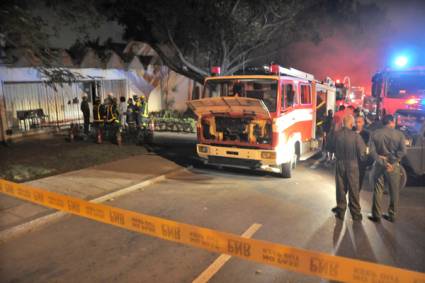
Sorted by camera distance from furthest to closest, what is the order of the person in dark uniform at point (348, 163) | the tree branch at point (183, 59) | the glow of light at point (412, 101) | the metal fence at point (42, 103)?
the tree branch at point (183, 59)
the metal fence at point (42, 103)
the glow of light at point (412, 101)
the person in dark uniform at point (348, 163)

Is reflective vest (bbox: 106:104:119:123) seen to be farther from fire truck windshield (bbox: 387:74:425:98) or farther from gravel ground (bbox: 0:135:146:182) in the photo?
fire truck windshield (bbox: 387:74:425:98)

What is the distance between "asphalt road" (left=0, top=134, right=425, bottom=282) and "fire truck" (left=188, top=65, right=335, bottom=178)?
28.8 inches

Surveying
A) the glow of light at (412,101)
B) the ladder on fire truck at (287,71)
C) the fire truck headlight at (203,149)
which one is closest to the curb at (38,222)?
the fire truck headlight at (203,149)

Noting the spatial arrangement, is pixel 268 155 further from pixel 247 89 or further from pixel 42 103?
pixel 42 103

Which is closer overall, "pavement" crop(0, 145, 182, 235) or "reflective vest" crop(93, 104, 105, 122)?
"pavement" crop(0, 145, 182, 235)

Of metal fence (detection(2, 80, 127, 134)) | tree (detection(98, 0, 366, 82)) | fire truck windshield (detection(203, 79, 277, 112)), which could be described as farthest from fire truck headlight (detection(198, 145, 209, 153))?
tree (detection(98, 0, 366, 82))

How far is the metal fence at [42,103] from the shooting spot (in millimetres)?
12812

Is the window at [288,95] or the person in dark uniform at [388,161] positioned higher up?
the window at [288,95]

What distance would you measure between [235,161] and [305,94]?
3.06 m

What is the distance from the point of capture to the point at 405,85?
1224 centimetres

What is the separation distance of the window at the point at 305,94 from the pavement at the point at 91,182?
390cm

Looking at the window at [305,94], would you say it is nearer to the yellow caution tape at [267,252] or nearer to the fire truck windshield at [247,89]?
the fire truck windshield at [247,89]

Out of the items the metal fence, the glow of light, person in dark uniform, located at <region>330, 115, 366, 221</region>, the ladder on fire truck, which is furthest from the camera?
the metal fence

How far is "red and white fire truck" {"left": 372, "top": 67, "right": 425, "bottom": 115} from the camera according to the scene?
39.1ft
